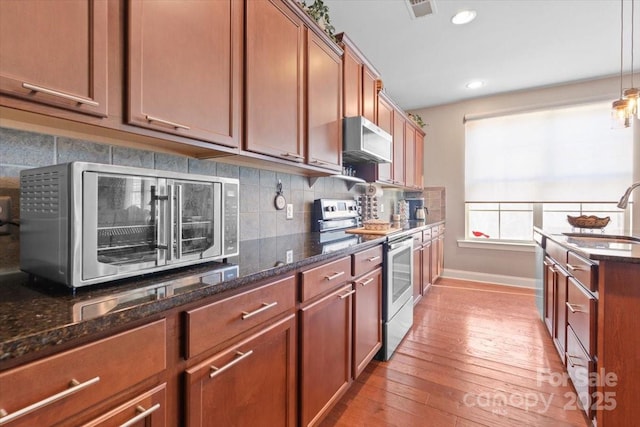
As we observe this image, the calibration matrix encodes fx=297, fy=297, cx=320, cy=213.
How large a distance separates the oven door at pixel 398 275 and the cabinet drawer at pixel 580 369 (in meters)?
1.04

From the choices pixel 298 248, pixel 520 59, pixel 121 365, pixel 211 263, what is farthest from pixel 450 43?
pixel 121 365

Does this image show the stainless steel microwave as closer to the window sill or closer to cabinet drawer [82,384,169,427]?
cabinet drawer [82,384,169,427]

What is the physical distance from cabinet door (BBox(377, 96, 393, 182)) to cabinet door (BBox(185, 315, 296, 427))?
2104 mm

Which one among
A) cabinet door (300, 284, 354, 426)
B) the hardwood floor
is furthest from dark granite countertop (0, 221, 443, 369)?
the hardwood floor

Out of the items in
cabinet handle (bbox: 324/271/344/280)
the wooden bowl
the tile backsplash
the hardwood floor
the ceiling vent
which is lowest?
the hardwood floor

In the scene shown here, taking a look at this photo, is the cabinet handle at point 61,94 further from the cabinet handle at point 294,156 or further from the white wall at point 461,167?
the white wall at point 461,167

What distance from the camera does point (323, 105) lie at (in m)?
1.97

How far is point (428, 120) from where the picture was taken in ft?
15.1

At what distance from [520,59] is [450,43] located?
0.91 meters

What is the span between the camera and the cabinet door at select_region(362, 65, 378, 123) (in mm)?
2564

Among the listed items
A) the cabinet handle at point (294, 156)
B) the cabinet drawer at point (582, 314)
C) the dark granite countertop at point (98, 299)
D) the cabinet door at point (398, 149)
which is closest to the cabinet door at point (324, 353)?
the dark granite countertop at point (98, 299)

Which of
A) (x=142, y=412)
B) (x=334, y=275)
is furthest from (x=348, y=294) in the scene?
(x=142, y=412)

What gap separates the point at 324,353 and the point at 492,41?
3.01 meters

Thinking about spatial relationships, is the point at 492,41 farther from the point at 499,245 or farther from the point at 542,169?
the point at 499,245
